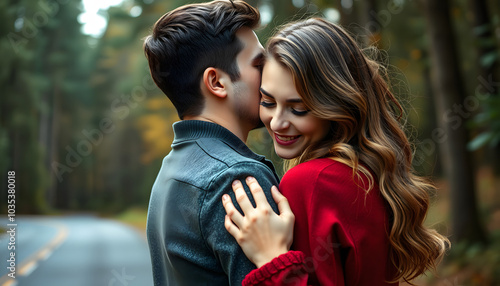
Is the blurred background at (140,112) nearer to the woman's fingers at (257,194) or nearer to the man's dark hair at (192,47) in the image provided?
the man's dark hair at (192,47)

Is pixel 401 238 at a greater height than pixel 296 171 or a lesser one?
lesser

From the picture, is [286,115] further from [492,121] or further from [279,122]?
[492,121]

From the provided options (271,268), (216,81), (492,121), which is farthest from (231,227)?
(492,121)

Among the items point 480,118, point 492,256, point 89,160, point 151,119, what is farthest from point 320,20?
point 89,160

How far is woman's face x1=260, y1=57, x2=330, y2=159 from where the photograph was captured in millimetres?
1990

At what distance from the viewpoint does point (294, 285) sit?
1.66 metres

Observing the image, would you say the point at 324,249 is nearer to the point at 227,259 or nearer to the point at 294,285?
the point at 294,285

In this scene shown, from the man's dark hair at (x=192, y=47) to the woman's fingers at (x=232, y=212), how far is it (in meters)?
0.48

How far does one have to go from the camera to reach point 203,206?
1.73 metres

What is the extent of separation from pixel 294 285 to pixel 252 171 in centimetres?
40

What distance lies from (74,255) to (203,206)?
10521mm

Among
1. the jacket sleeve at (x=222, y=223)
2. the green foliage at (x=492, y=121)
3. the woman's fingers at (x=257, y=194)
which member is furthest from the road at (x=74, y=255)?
the green foliage at (x=492, y=121)

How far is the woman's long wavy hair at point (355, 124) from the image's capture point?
76.2 inches

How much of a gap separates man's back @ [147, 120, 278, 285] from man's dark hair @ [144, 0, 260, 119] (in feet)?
0.55
